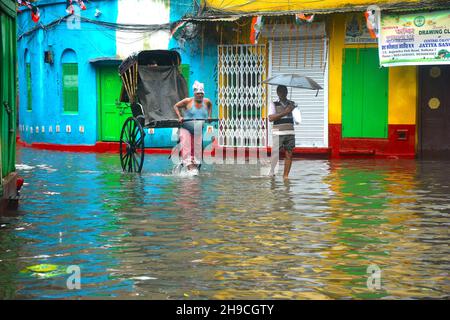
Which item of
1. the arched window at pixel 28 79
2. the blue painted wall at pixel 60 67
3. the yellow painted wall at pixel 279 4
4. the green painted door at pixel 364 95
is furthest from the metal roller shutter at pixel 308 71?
the arched window at pixel 28 79

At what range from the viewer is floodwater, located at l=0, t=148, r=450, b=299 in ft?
22.7

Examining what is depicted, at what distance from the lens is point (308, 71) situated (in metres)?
22.5

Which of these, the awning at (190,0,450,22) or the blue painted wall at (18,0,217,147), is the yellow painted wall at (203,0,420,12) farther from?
the blue painted wall at (18,0,217,147)

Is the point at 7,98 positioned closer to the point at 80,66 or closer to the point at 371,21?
the point at 371,21

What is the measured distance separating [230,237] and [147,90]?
8.39 metres

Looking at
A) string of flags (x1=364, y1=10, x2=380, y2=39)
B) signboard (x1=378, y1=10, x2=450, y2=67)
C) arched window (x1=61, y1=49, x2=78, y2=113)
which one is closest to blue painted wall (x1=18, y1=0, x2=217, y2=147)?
arched window (x1=61, y1=49, x2=78, y2=113)

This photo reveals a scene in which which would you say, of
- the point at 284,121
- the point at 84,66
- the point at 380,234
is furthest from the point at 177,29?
the point at 380,234

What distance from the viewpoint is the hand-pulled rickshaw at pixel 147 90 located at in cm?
1716

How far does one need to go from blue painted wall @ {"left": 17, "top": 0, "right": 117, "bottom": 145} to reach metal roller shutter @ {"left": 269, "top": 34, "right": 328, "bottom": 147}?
494 centimetres

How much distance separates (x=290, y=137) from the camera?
1580 cm

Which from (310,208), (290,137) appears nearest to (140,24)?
(290,137)

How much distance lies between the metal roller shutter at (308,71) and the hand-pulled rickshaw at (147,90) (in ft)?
17.0
